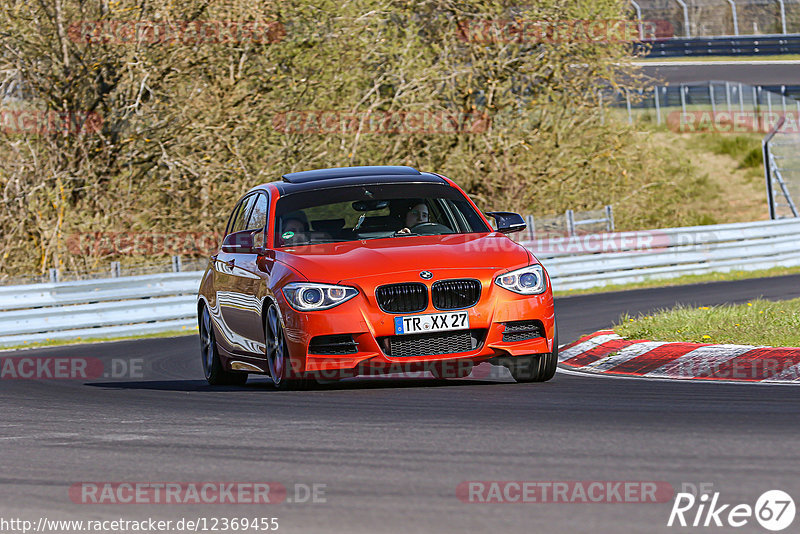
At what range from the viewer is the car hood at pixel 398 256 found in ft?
29.8

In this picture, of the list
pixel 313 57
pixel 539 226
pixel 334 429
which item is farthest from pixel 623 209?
pixel 334 429

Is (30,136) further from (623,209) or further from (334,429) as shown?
(334,429)

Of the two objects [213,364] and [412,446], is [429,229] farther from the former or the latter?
[412,446]

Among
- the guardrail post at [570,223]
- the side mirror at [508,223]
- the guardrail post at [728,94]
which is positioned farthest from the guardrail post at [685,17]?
the side mirror at [508,223]

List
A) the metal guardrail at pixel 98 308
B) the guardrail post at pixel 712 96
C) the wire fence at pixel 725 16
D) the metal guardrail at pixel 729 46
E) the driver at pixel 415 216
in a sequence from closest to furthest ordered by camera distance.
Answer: the driver at pixel 415 216, the metal guardrail at pixel 98 308, the guardrail post at pixel 712 96, the wire fence at pixel 725 16, the metal guardrail at pixel 729 46

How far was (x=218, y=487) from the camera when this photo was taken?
5.68 m

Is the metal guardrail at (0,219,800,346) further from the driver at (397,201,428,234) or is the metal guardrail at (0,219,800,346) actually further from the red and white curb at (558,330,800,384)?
the driver at (397,201,428,234)

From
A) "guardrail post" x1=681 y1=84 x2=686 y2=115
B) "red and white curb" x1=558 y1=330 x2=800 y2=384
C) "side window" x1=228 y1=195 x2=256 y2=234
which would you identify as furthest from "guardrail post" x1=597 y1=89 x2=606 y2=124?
"side window" x1=228 y1=195 x2=256 y2=234

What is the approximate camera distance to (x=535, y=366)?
373 inches

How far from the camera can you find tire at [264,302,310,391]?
9.30m

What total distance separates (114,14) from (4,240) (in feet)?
15.6

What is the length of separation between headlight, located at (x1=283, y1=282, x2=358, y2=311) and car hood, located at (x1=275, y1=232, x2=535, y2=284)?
54mm

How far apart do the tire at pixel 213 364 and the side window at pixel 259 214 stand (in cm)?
102

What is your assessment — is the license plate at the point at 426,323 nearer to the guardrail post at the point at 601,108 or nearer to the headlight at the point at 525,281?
the headlight at the point at 525,281
